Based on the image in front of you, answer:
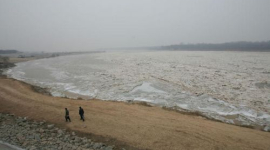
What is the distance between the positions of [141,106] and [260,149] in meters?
8.43

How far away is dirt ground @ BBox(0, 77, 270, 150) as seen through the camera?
7.98 meters

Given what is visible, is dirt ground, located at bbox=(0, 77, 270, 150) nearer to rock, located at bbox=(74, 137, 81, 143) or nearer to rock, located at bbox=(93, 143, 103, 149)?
rock, located at bbox=(93, 143, 103, 149)

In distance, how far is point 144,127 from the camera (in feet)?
31.0

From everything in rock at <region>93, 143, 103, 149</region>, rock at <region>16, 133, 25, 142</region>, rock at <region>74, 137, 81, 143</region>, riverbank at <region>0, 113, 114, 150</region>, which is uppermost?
rock at <region>16, 133, 25, 142</region>

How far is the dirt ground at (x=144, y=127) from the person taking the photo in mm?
7980

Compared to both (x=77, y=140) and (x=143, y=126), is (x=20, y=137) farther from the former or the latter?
(x=143, y=126)

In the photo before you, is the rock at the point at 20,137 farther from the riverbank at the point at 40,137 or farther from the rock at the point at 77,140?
the rock at the point at 77,140

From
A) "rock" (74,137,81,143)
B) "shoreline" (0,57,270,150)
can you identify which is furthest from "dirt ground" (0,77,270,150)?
"rock" (74,137,81,143)

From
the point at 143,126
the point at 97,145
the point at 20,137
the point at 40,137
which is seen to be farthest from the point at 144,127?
the point at 20,137

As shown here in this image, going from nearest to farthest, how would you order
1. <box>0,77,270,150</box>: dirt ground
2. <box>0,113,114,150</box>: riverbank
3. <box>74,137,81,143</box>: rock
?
<box>0,113,114,150</box>: riverbank, <box>0,77,270,150</box>: dirt ground, <box>74,137,81,143</box>: rock

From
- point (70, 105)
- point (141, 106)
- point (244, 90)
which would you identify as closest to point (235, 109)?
point (244, 90)

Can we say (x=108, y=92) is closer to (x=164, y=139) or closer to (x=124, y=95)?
(x=124, y=95)

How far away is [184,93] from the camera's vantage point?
56.0 ft

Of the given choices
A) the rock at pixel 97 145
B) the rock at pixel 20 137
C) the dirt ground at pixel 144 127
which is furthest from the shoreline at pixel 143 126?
the rock at pixel 20 137
